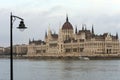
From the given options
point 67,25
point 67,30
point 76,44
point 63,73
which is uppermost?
point 67,25

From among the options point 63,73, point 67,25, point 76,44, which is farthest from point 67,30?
point 63,73

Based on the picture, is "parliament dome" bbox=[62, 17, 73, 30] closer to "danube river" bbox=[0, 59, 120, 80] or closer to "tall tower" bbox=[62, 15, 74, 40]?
"tall tower" bbox=[62, 15, 74, 40]

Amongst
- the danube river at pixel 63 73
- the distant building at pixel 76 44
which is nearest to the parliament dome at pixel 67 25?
the distant building at pixel 76 44

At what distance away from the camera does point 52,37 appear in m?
106

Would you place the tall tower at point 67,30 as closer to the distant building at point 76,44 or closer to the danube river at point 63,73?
the distant building at point 76,44

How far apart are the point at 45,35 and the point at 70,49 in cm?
1672

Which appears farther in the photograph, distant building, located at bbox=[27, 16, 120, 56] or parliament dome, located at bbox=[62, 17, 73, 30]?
parliament dome, located at bbox=[62, 17, 73, 30]

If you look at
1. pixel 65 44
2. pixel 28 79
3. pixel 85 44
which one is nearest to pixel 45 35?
pixel 65 44

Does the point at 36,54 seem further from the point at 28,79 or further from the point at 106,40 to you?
the point at 28,79

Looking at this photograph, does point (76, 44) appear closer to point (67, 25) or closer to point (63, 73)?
point (67, 25)

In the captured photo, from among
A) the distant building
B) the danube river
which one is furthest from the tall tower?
the danube river

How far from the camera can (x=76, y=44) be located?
314ft

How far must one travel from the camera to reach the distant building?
296 ft

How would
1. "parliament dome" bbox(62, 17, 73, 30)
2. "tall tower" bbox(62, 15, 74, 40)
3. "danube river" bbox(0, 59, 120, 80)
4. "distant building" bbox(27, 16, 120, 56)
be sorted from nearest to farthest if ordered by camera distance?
"danube river" bbox(0, 59, 120, 80) → "distant building" bbox(27, 16, 120, 56) → "tall tower" bbox(62, 15, 74, 40) → "parliament dome" bbox(62, 17, 73, 30)
